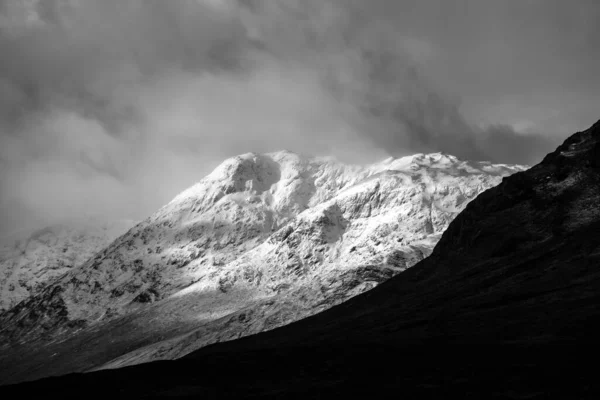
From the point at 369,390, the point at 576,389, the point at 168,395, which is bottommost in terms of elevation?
the point at 576,389

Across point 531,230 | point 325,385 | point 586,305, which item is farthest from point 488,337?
point 531,230

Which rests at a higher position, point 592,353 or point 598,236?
point 598,236

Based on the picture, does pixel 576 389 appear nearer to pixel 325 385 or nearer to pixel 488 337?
pixel 325 385

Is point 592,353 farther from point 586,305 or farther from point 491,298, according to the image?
point 491,298

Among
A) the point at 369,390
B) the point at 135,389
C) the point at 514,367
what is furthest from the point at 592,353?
the point at 135,389

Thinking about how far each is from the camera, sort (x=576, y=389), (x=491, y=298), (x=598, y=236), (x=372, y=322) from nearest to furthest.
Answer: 1. (x=576, y=389)
2. (x=491, y=298)
3. (x=598, y=236)
4. (x=372, y=322)

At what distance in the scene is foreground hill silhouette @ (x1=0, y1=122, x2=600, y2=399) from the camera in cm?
7412

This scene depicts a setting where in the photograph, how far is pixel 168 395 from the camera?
80.9m

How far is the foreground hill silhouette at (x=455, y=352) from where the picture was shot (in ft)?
243

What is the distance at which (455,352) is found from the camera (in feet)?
310

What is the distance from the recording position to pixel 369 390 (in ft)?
250

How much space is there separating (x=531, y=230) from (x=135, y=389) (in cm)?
14180

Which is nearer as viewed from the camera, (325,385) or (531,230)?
(325,385)

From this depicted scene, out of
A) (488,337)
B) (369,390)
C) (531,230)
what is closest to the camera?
(369,390)
